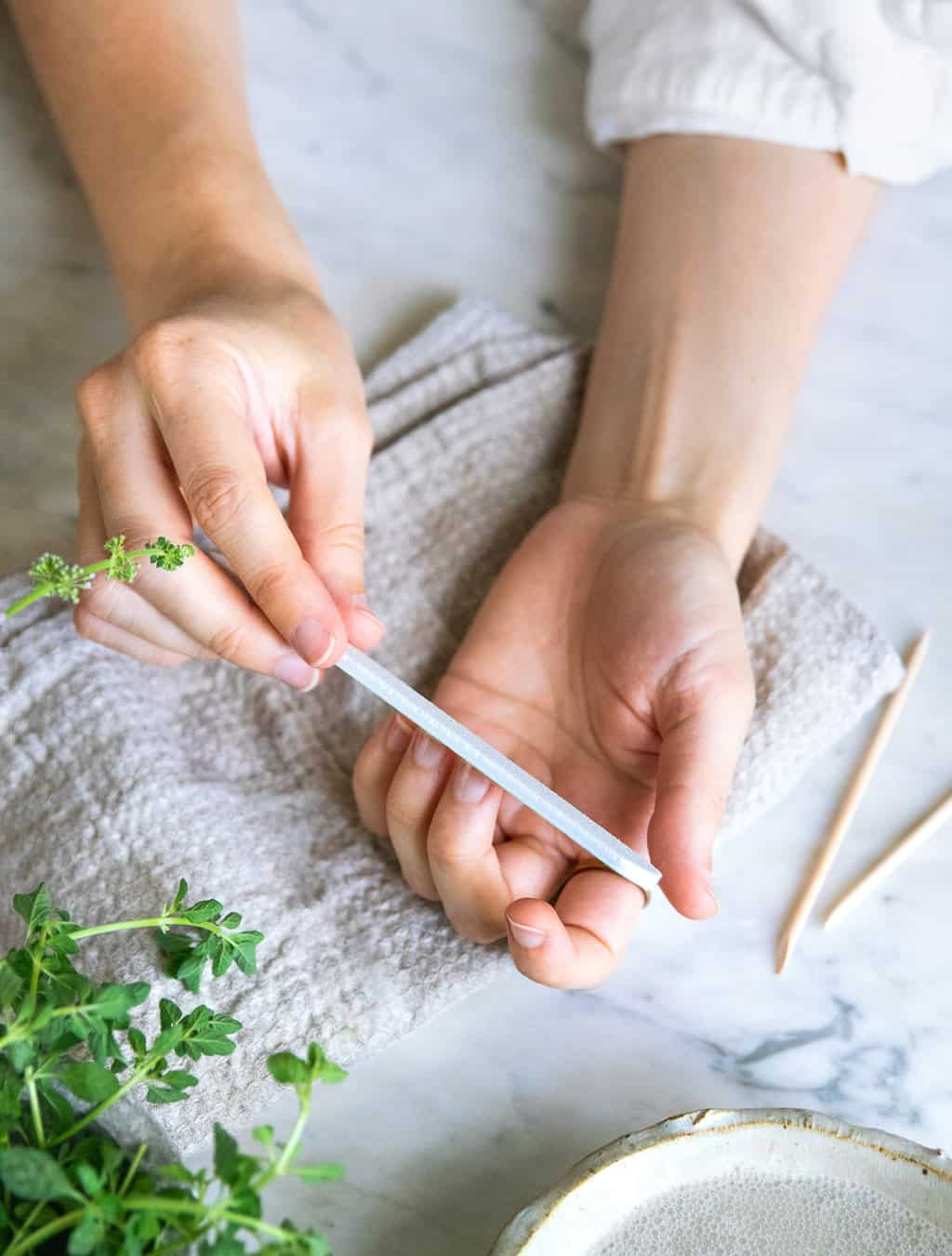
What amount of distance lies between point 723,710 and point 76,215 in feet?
1.56

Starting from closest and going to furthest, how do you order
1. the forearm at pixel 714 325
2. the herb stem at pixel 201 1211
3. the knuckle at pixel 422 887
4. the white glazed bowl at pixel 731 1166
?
1. the herb stem at pixel 201 1211
2. the white glazed bowl at pixel 731 1166
3. the knuckle at pixel 422 887
4. the forearm at pixel 714 325

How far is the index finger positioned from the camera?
0.44 metres

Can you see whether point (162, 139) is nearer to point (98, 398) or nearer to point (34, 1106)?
point (98, 398)

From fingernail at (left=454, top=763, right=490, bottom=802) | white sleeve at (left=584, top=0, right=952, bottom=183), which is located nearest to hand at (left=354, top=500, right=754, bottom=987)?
fingernail at (left=454, top=763, right=490, bottom=802)

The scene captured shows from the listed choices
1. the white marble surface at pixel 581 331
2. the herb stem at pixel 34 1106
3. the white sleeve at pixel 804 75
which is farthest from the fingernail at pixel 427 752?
the white sleeve at pixel 804 75

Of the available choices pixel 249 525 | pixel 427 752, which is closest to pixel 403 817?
pixel 427 752

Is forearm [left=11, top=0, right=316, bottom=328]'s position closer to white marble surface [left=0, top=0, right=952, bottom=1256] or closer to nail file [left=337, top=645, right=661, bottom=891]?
white marble surface [left=0, top=0, right=952, bottom=1256]

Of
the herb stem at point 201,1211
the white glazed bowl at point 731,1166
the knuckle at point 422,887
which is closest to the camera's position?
the herb stem at point 201,1211

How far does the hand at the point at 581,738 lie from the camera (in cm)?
46

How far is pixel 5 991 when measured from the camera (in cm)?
32

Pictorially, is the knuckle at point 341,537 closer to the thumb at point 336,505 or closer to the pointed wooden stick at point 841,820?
the thumb at point 336,505

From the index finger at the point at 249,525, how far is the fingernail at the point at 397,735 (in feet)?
0.24

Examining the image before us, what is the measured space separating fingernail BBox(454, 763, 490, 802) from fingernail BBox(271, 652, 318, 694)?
7 centimetres

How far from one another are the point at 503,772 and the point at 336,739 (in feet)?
0.43
